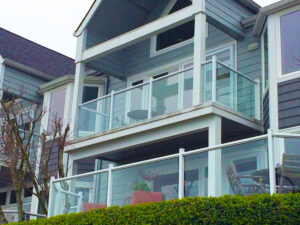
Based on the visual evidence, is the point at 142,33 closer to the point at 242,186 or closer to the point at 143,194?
the point at 143,194

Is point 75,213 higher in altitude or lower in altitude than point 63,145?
lower

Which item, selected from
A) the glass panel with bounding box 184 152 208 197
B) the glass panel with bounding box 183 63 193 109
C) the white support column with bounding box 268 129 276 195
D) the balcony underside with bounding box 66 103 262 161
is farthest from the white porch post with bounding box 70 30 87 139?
the white support column with bounding box 268 129 276 195

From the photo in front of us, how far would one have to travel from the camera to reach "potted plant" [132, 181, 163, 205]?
36.1 ft

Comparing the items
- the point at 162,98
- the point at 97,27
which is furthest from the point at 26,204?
the point at 162,98

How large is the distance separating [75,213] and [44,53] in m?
13.8

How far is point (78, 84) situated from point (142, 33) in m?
2.58

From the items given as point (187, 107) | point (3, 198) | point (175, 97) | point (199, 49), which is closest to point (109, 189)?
point (187, 107)

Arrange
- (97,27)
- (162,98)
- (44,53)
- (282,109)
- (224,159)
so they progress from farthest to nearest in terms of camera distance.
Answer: (44,53) → (97,27) → (162,98) → (282,109) → (224,159)

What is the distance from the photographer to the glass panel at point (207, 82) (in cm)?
1366

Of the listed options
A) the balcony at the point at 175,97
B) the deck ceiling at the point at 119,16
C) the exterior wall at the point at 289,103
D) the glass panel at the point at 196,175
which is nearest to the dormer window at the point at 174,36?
the deck ceiling at the point at 119,16

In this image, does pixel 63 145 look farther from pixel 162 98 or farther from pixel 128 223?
pixel 128 223

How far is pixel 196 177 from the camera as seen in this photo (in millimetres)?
10578

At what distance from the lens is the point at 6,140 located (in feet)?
51.7

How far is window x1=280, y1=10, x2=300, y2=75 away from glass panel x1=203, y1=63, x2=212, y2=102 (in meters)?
1.66
